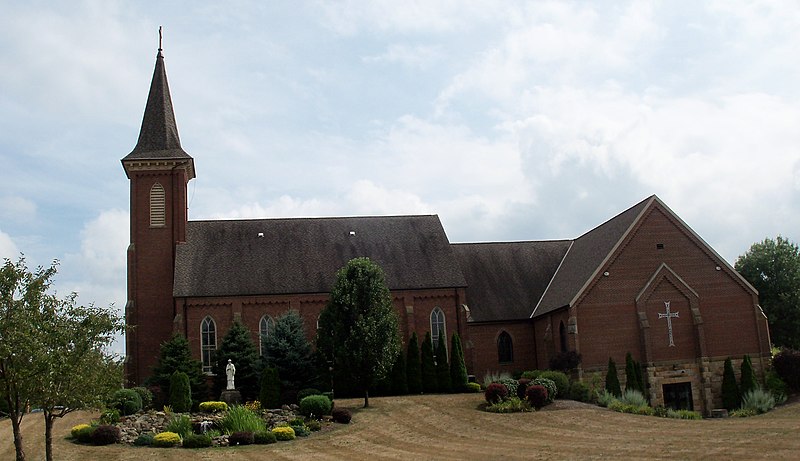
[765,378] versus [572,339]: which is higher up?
[572,339]

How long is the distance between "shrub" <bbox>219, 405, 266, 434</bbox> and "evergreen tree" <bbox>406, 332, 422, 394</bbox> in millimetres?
12159

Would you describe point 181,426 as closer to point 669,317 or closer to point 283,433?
point 283,433

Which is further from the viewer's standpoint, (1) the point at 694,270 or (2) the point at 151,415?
(1) the point at 694,270

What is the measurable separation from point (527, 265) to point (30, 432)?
3018 centimetres

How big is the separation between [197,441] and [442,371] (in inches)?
676

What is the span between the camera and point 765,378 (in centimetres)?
4156

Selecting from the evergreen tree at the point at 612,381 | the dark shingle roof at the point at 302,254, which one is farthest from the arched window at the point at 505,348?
the evergreen tree at the point at 612,381

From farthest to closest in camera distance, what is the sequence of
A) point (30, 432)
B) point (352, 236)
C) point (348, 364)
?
point (352, 236) < point (348, 364) < point (30, 432)

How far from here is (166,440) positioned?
30219 millimetres

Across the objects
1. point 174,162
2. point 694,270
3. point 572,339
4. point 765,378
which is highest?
point 174,162

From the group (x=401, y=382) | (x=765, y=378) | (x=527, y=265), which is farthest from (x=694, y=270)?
(x=401, y=382)

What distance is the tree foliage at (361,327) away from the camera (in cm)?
3719

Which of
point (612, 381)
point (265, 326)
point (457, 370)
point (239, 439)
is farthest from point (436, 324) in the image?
point (239, 439)

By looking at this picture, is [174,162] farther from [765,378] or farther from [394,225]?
[765,378]
